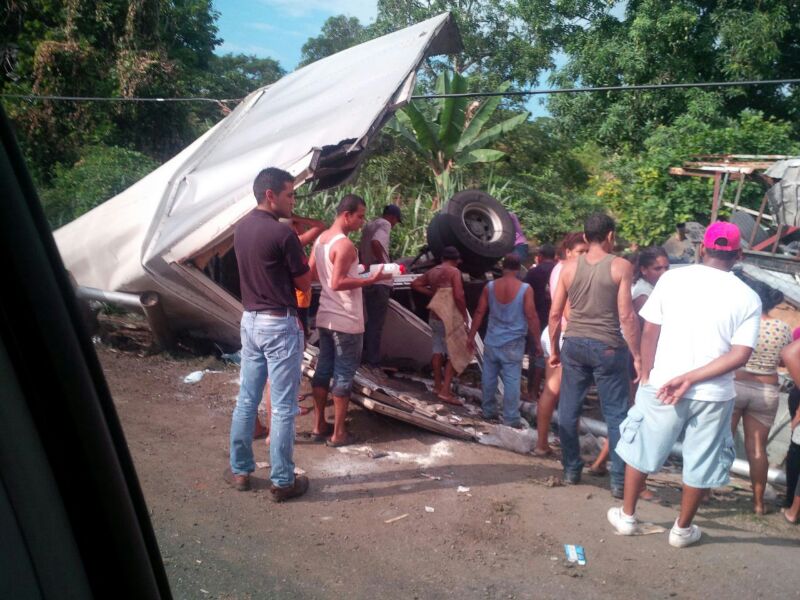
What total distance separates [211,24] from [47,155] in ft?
39.9

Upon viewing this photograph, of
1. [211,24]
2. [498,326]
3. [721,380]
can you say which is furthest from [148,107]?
[721,380]

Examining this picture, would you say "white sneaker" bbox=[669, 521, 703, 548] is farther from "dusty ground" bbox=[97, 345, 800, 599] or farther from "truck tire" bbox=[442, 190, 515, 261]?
"truck tire" bbox=[442, 190, 515, 261]

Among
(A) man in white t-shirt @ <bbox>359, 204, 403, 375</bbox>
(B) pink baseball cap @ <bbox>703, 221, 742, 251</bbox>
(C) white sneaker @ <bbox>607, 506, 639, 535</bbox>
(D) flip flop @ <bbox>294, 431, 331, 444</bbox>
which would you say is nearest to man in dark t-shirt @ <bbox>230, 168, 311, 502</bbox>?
(D) flip flop @ <bbox>294, 431, 331, 444</bbox>

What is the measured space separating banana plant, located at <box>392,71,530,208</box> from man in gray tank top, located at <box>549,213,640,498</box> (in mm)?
11065

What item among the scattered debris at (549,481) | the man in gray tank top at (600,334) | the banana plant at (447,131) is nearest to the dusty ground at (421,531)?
the scattered debris at (549,481)

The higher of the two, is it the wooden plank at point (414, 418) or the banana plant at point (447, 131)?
the banana plant at point (447, 131)

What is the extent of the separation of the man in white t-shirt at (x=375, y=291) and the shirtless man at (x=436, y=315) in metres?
0.45

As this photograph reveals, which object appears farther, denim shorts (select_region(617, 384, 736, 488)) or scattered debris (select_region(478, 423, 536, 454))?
scattered debris (select_region(478, 423, 536, 454))

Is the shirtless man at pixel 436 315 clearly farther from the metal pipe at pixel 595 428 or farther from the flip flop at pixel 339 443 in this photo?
the flip flop at pixel 339 443

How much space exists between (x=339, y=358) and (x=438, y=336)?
215 cm

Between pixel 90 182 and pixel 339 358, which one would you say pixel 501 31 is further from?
pixel 339 358

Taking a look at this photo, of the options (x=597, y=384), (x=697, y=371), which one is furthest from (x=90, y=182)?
(x=697, y=371)

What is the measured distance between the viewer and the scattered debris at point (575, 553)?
169 inches

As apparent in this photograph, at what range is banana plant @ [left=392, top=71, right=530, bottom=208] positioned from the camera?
1633 cm
